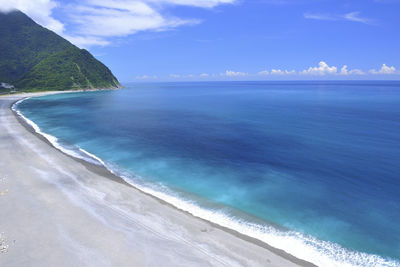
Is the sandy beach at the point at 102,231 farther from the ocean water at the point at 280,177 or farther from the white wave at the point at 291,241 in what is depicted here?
the ocean water at the point at 280,177

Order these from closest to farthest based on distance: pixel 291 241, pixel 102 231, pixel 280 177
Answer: pixel 102 231 < pixel 291 241 < pixel 280 177

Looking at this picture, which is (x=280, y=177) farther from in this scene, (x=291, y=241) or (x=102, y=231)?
(x=102, y=231)

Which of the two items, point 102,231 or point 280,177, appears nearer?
point 102,231

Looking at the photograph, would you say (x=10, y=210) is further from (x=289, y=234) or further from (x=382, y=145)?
(x=382, y=145)

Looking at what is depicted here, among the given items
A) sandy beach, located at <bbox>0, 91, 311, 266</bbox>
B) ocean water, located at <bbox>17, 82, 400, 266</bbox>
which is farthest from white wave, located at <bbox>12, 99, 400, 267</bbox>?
sandy beach, located at <bbox>0, 91, 311, 266</bbox>

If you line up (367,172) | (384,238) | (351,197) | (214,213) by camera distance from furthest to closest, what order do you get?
(367,172), (351,197), (214,213), (384,238)

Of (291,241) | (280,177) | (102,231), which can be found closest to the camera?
(102,231)

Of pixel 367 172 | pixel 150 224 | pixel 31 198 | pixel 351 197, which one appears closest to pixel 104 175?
pixel 31 198

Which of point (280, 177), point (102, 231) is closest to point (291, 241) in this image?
point (280, 177)
